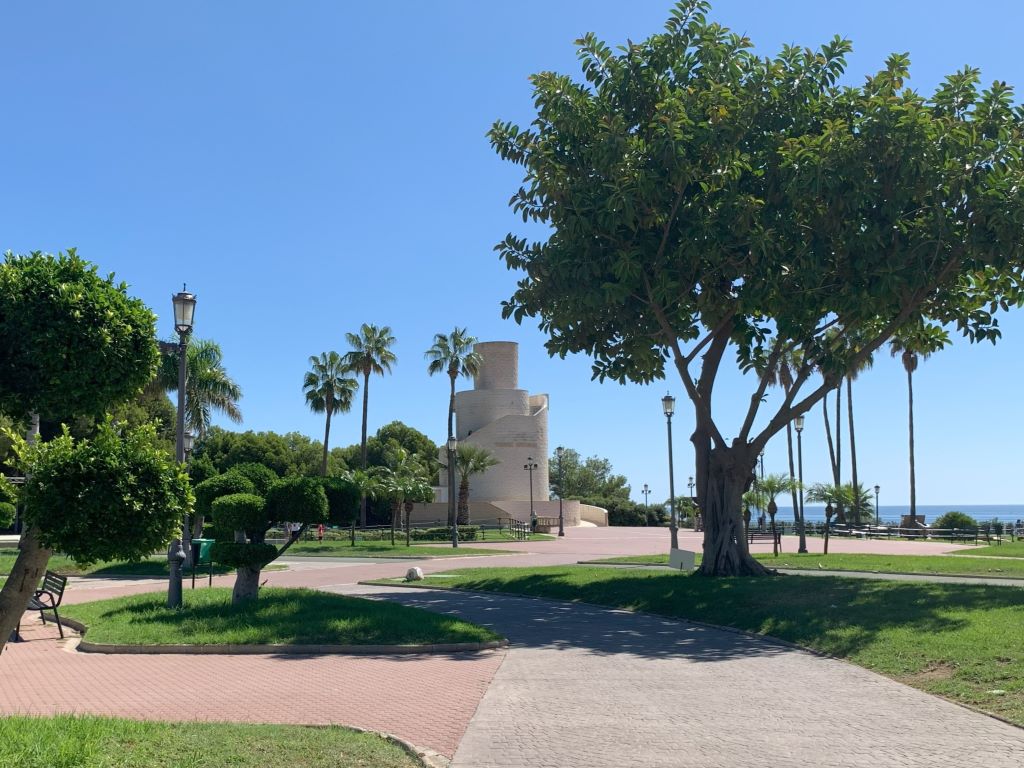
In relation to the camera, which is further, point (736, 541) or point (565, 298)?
point (736, 541)

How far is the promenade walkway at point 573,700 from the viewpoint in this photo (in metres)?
7.52

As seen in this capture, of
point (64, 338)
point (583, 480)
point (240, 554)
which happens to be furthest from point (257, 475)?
point (583, 480)

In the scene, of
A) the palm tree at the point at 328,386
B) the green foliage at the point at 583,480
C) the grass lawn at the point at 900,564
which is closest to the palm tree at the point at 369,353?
the palm tree at the point at 328,386

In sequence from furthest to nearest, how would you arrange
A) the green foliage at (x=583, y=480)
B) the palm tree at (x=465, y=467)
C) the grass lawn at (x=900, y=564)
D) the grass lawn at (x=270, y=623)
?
the green foliage at (x=583, y=480), the palm tree at (x=465, y=467), the grass lawn at (x=900, y=564), the grass lawn at (x=270, y=623)

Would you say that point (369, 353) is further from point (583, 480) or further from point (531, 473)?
point (583, 480)

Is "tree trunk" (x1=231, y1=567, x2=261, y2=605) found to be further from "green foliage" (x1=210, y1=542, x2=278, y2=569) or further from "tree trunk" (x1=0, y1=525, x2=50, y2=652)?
"tree trunk" (x1=0, y1=525, x2=50, y2=652)

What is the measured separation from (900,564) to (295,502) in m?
17.4

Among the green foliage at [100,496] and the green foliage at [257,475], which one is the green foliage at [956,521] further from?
the green foliage at [100,496]

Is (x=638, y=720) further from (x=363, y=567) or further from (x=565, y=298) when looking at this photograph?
(x=363, y=567)

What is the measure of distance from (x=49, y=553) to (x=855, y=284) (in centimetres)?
1739

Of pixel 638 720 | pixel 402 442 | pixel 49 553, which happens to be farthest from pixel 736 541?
pixel 402 442

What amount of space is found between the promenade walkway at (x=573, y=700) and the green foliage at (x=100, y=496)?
2999mm

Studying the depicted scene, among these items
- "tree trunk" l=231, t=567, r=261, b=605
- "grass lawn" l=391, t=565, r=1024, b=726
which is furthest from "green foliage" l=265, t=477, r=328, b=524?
"grass lawn" l=391, t=565, r=1024, b=726

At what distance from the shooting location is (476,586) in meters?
23.0
